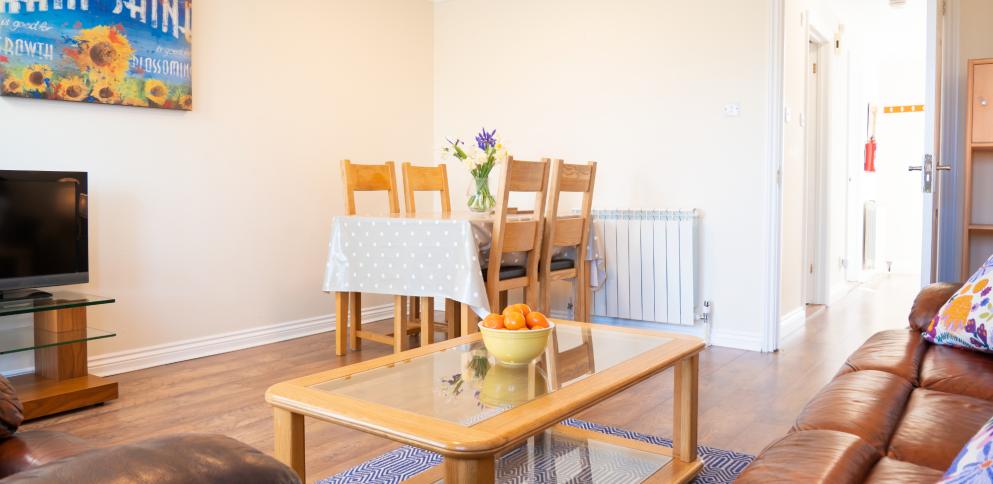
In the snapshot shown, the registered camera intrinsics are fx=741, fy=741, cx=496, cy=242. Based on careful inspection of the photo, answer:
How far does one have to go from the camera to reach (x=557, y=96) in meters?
4.82

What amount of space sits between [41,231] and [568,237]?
2.42 m

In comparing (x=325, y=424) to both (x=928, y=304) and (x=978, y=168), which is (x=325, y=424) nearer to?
(x=928, y=304)

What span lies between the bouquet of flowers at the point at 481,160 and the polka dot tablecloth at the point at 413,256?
26cm

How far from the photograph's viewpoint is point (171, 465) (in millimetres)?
611

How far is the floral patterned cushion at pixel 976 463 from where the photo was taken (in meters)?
0.75

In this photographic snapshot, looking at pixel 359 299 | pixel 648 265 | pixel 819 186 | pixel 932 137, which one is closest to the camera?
pixel 932 137

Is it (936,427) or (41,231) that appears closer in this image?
(936,427)

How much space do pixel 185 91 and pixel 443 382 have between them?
2.68 meters

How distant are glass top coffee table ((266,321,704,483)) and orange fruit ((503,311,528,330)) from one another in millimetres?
107

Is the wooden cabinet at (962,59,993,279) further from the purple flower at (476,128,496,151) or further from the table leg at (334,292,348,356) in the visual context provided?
the table leg at (334,292,348,356)

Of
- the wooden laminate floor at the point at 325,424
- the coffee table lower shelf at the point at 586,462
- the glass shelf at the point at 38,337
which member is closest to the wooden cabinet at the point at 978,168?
the wooden laminate floor at the point at 325,424

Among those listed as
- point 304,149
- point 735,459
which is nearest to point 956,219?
point 735,459

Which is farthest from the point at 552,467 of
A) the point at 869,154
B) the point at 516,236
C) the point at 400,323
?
the point at 869,154

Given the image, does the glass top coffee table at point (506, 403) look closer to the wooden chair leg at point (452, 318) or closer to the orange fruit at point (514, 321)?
the orange fruit at point (514, 321)
